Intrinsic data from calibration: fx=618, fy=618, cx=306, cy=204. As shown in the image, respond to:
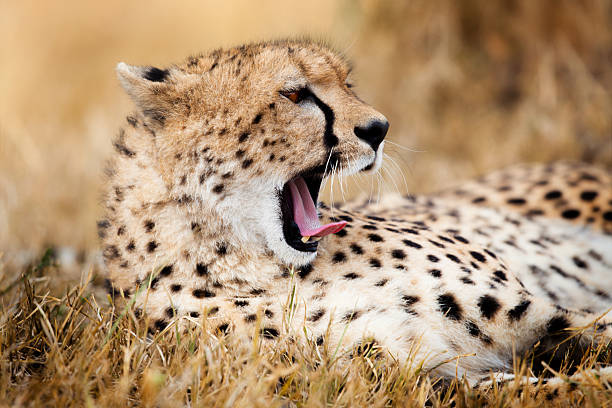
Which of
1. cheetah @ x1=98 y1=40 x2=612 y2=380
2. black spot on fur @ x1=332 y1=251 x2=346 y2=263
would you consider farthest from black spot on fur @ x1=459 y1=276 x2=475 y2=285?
black spot on fur @ x1=332 y1=251 x2=346 y2=263

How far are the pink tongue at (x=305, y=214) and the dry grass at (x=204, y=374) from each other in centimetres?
33

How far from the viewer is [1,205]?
351cm

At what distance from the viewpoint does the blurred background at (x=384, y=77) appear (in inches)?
167

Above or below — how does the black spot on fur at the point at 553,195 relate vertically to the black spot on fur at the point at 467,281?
above

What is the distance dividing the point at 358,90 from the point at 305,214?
351cm

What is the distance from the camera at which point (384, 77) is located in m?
5.32

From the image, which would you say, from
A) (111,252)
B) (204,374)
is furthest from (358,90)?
(204,374)

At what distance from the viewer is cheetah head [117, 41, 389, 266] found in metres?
1.78

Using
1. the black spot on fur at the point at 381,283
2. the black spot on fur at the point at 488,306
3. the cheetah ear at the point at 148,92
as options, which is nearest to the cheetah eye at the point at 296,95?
the cheetah ear at the point at 148,92

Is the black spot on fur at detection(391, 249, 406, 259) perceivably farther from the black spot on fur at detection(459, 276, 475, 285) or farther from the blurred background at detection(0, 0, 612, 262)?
the blurred background at detection(0, 0, 612, 262)

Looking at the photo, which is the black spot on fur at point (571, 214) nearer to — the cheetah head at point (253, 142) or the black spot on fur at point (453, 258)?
the black spot on fur at point (453, 258)

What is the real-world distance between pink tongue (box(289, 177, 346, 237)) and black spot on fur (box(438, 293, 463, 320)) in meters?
0.36

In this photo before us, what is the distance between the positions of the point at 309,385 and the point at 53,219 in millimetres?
2618

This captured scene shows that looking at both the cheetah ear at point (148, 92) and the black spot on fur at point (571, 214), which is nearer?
the cheetah ear at point (148, 92)
